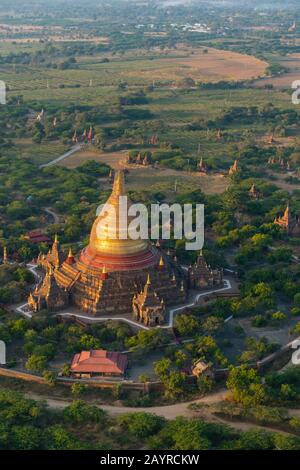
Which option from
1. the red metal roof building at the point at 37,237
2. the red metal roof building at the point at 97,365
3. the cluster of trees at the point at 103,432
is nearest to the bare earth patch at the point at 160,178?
the red metal roof building at the point at 37,237

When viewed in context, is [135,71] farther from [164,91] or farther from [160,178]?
[160,178]

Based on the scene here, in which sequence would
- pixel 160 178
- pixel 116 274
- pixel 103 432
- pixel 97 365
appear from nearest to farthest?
pixel 103 432
pixel 97 365
pixel 116 274
pixel 160 178

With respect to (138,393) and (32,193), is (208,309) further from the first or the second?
(32,193)

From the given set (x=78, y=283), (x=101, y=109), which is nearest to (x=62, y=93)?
(x=101, y=109)

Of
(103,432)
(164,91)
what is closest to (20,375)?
(103,432)

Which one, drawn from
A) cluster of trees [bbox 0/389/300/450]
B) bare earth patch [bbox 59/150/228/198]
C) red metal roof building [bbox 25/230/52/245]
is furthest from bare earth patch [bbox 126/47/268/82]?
Result: cluster of trees [bbox 0/389/300/450]

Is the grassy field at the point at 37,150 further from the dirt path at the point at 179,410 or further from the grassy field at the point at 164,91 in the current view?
the dirt path at the point at 179,410

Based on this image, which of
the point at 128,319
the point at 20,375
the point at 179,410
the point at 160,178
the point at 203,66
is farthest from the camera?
the point at 203,66

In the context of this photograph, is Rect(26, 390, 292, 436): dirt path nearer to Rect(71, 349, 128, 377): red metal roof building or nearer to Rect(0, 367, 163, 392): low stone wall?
Rect(0, 367, 163, 392): low stone wall

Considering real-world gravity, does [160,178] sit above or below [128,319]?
below
